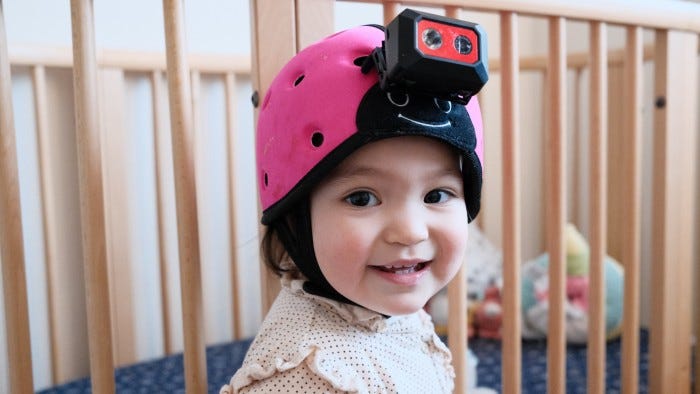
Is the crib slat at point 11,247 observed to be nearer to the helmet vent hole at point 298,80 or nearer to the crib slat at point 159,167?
the helmet vent hole at point 298,80

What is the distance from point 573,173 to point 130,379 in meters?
1.35

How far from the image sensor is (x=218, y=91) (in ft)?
4.68

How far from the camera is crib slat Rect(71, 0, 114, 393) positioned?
583 mm

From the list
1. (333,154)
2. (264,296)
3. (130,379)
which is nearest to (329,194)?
(333,154)

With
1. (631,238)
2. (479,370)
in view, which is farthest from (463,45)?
(479,370)

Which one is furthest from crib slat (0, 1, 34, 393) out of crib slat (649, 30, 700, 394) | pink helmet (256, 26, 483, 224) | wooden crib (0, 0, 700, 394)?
crib slat (649, 30, 700, 394)

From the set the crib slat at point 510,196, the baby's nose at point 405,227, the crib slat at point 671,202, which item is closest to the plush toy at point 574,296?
the crib slat at point 671,202

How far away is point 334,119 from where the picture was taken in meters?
0.52

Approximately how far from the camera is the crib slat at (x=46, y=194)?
114 cm

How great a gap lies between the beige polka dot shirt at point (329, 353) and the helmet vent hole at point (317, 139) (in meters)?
0.16

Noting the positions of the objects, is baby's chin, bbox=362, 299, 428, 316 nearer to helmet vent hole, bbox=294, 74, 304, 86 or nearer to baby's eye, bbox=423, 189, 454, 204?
baby's eye, bbox=423, 189, 454, 204

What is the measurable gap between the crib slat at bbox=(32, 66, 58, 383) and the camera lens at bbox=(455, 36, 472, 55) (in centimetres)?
95

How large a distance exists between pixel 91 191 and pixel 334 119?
10.6 inches

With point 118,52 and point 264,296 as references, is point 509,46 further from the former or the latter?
point 118,52
